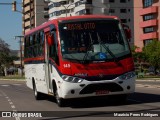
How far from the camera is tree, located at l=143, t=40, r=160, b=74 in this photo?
73.9 meters

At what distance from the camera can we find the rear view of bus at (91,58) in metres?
16.4

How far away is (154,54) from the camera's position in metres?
74.3

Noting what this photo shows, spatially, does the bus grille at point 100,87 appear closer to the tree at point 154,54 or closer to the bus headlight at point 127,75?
the bus headlight at point 127,75

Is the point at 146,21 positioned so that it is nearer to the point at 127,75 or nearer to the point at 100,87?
the point at 127,75

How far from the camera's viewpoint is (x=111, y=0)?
115 m

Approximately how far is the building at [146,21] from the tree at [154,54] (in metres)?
14.0

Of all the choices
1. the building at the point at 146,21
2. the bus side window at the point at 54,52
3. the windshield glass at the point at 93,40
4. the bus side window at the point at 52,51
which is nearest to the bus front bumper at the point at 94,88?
the windshield glass at the point at 93,40

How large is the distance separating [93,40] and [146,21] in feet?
270

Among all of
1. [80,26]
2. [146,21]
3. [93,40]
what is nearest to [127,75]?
[93,40]

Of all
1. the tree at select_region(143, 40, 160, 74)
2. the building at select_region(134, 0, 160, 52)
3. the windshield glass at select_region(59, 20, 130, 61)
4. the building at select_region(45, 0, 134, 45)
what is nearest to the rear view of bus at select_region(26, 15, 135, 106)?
the windshield glass at select_region(59, 20, 130, 61)

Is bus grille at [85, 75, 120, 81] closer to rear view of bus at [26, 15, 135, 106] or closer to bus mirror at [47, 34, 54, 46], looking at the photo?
rear view of bus at [26, 15, 135, 106]

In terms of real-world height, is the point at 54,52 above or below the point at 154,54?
above

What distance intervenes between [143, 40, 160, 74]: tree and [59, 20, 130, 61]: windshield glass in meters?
57.3

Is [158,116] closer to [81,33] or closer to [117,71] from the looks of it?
[117,71]
